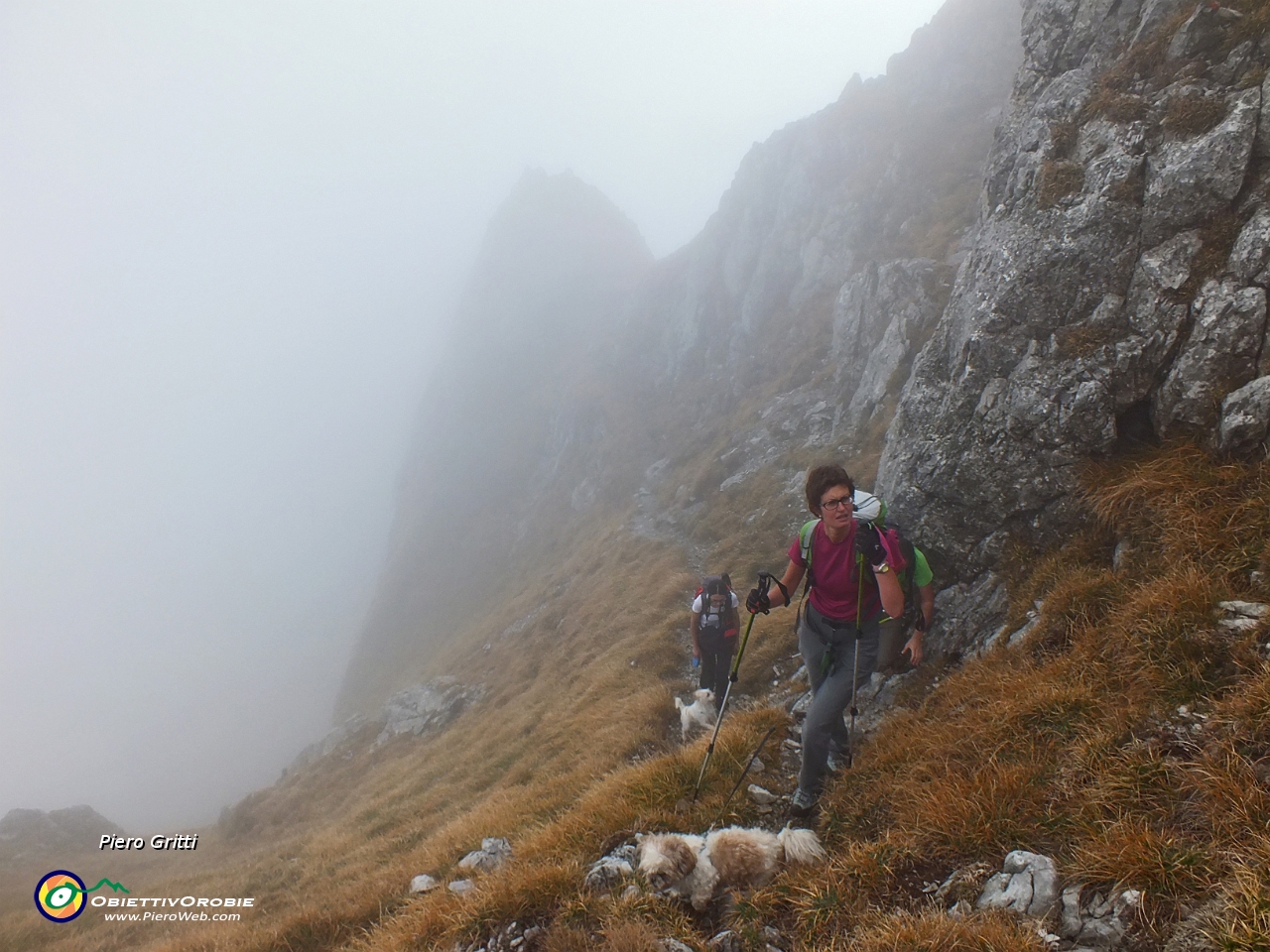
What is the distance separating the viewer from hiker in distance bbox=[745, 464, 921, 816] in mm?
5941

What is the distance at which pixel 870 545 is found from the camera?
19.2ft

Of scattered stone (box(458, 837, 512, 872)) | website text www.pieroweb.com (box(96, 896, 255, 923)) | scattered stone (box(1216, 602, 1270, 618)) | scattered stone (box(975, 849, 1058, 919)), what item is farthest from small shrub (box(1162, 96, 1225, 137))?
website text www.pieroweb.com (box(96, 896, 255, 923))

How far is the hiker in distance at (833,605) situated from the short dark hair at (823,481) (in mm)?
10

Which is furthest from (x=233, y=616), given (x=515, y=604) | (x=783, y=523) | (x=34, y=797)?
(x=783, y=523)

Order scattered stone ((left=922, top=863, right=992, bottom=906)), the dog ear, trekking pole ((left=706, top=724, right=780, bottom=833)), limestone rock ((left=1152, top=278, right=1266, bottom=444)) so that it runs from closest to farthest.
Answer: scattered stone ((left=922, top=863, right=992, bottom=906)), the dog ear, limestone rock ((left=1152, top=278, right=1266, bottom=444)), trekking pole ((left=706, top=724, right=780, bottom=833))

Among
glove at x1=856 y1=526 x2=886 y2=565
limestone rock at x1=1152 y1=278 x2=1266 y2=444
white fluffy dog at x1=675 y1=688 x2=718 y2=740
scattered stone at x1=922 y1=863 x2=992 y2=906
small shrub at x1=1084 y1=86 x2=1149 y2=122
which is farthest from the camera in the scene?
white fluffy dog at x1=675 y1=688 x2=718 y2=740

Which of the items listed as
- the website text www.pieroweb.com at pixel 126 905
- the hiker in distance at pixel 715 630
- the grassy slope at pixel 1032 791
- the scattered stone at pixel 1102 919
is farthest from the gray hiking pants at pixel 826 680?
the website text www.pieroweb.com at pixel 126 905

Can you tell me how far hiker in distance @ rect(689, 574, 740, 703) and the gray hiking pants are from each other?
4.67m

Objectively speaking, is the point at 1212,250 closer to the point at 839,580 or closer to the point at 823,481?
the point at 823,481

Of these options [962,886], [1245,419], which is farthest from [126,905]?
[1245,419]

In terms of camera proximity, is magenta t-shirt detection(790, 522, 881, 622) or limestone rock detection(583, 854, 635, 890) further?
magenta t-shirt detection(790, 522, 881, 622)

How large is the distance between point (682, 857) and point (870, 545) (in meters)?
3.62

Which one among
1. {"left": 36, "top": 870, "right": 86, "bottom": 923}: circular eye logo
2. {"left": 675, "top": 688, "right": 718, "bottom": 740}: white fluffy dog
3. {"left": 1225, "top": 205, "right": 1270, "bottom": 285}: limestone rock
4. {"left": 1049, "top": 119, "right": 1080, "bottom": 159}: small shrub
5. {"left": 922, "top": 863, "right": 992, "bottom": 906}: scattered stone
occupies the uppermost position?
{"left": 1049, "top": 119, "right": 1080, "bottom": 159}: small shrub

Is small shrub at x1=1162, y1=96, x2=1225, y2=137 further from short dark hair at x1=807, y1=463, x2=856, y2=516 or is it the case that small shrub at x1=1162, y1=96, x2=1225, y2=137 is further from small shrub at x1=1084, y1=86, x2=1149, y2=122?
short dark hair at x1=807, y1=463, x2=856, y2=516
